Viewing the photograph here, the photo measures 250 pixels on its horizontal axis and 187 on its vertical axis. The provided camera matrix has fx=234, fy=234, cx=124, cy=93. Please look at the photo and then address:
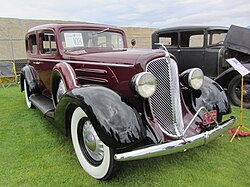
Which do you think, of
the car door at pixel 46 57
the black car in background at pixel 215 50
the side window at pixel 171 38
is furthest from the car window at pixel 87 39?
the side window at pixel 171 38

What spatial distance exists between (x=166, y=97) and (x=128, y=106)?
1.85 feet

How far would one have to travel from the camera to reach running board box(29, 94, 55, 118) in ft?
11.2

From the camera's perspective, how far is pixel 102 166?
2348mm

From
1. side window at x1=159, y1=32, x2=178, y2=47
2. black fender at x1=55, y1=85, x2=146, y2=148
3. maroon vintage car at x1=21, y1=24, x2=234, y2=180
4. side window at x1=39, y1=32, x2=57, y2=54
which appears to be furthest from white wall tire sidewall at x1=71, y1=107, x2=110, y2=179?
side window at x1=159, y1=32, x2=178, y2=47

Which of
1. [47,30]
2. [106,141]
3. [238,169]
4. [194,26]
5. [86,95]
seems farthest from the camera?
[194,26]

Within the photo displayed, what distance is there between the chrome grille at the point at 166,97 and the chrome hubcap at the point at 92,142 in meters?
0.67

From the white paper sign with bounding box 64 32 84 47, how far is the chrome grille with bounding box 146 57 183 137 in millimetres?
1636

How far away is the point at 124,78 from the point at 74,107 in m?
0.66

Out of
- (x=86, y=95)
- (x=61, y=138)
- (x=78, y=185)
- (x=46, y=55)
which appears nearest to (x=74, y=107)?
(x=86, y=95)

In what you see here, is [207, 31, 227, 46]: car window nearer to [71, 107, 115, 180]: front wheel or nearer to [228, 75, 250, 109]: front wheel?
[228, 75, 250, 109]: front wheel

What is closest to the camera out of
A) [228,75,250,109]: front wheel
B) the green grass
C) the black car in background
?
the green grass

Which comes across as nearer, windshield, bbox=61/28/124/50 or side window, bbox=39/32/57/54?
windshield, bbox=61/28/124/50

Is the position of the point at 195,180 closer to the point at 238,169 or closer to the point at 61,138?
the point at 238,169

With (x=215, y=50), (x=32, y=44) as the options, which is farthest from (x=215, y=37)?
(x=32, y=44)
